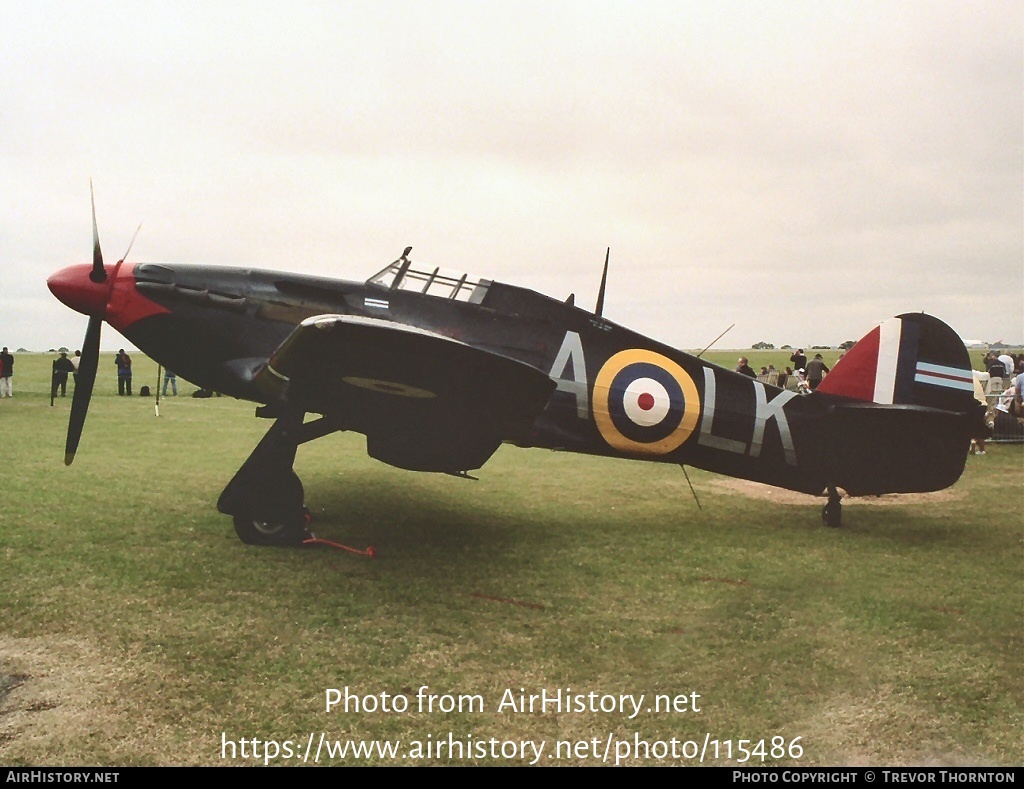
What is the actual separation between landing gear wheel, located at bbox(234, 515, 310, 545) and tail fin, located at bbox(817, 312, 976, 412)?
451cm

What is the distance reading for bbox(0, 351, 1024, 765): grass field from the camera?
2.58 meters

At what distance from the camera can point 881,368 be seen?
18.7 ft

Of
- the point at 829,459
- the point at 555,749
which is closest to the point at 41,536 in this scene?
the point at 555,749

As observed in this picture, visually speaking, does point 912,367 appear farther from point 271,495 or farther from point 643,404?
point 271,495

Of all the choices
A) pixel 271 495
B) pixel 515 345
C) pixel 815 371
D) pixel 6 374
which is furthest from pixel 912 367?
pixel 6 374

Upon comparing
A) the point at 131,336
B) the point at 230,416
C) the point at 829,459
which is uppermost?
the point at 131,336

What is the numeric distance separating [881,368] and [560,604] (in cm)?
370

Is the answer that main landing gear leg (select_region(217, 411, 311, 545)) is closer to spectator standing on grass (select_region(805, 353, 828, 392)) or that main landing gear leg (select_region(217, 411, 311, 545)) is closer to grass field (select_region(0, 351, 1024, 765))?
grass field (select_region(0, 351, 1024, 765))

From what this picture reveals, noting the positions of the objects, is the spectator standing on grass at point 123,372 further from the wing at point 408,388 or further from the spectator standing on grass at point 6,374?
the wing at point 408,388

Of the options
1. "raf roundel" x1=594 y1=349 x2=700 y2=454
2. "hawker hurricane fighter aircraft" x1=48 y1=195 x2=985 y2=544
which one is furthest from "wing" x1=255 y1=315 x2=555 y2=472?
"raf roundel" x1=594 y1=349 x2=700 y2=454

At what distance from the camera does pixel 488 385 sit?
4.03 meters

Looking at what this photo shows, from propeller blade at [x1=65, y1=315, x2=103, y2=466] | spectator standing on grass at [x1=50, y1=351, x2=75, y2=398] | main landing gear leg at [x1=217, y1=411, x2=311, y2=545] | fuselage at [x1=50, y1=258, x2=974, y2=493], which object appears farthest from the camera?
spectator standing on grass at [x1=50, y1=351, x2=75, y2=398]
